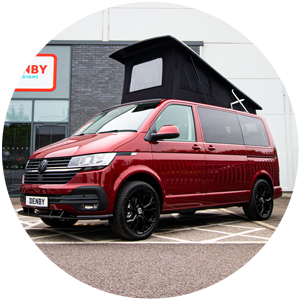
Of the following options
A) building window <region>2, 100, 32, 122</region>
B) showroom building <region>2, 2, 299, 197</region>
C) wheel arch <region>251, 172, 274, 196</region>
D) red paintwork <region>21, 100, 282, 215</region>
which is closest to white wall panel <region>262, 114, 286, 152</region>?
showroom building <region>2, 2, 299, 197</region>

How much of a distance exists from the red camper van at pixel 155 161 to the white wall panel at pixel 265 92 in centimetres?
654

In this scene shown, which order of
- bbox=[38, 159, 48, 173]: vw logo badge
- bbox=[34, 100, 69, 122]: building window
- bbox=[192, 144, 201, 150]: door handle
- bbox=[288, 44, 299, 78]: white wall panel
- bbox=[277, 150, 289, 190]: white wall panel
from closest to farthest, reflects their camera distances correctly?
1. bbox=[38, 159, 48, 173]: vw logo badge
2. bbox=[192, 144, 201, 150]: door handle
3. bbox=[34, 100, 69, 122]: building window
4. bbox=[277, 150, 289, 190]: white wall panel
5. bbox=[288, 44, 299, 78]: white wall panel

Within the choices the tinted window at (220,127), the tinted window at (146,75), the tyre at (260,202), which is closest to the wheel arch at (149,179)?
the tinted window at (220,127)

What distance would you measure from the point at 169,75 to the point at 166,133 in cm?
136

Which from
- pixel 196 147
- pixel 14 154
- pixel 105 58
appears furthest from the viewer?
pixel 105 58

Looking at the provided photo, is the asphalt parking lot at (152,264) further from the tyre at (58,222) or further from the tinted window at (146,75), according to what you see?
the tinted window at (146,75)

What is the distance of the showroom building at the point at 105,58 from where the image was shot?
1287cm

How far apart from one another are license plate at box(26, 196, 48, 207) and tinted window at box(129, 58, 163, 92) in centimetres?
275

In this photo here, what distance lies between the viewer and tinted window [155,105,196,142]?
5266 mm

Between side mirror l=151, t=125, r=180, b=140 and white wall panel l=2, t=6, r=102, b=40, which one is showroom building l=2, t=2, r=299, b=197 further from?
side mirror l=151, t=125, r=180, b=140

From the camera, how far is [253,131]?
7.08m

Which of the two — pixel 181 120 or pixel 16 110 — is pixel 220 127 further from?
pixel 16 110

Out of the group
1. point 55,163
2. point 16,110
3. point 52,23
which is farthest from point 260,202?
point 52,23

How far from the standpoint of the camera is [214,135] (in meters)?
5.98
